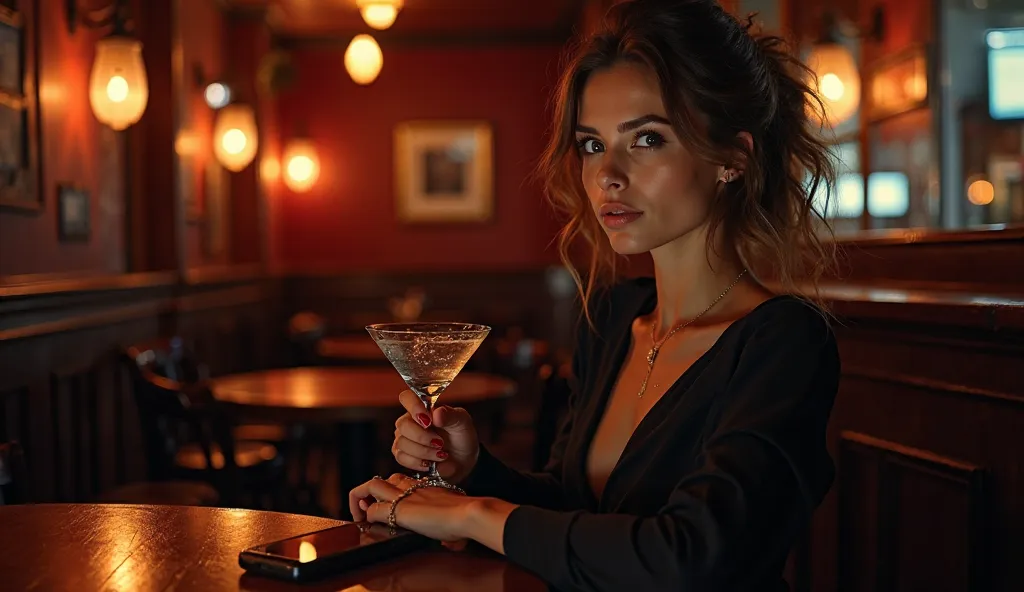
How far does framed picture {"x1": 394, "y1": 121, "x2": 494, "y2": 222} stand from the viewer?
8.84 meters

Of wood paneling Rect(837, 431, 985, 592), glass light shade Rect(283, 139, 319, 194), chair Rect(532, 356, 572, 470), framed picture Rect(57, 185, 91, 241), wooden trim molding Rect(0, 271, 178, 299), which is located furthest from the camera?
glass light shade Rect(283, 139, 319, 194)

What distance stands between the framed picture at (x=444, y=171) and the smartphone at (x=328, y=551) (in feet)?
25.0

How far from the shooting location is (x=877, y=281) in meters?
3.23

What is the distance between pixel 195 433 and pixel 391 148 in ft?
18.0

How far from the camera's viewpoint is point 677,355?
1645 mm

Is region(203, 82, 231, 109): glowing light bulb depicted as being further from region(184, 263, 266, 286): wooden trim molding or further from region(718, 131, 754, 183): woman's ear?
region(718, 131, 754, 183): woman's ear

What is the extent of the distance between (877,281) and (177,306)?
349 cm

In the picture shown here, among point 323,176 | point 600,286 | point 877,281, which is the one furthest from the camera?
point 323,176

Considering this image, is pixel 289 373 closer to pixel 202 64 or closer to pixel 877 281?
pixel 877 281

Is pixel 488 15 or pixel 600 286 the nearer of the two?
pixel 600 286

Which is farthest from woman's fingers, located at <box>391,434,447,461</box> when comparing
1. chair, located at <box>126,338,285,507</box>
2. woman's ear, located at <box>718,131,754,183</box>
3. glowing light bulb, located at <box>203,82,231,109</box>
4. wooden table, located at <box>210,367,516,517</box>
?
glowing light bulb, located at <box>203,82,231,109</box>

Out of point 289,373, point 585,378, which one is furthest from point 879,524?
point 289,373

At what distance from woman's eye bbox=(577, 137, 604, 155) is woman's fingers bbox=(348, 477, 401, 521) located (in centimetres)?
61

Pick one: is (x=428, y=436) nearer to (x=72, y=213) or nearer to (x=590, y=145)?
(x=590, y=145)
